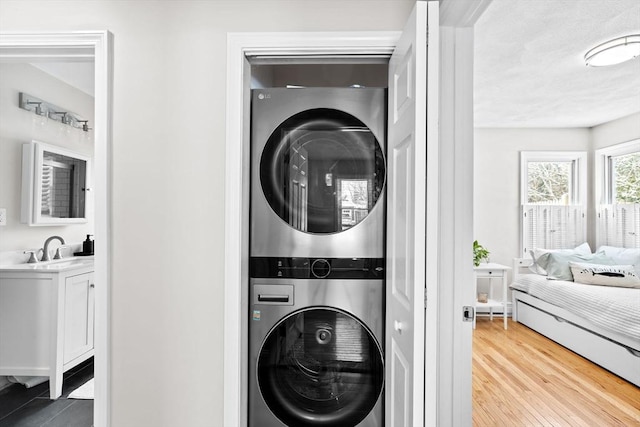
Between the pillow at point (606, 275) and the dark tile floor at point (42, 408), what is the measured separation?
4.74 m

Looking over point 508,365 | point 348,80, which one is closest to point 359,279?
point 348,80

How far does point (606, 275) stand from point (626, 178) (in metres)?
1.52

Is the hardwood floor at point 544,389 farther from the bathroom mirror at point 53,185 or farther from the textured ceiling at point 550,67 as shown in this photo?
the bathroom mirror at point 53,185

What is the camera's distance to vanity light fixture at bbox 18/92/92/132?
302 cm

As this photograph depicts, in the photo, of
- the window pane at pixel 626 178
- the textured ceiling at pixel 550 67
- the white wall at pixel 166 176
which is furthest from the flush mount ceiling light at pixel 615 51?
the window pane at pixel 626 178

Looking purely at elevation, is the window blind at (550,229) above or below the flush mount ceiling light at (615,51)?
below

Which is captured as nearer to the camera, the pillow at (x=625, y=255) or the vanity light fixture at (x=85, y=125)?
the vanity light fixture at (x=85, y=125)

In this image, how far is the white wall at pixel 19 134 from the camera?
286cm

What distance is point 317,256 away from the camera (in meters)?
1.76

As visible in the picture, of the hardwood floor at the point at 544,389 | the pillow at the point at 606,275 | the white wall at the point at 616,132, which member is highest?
the white wall at the point at 616,132

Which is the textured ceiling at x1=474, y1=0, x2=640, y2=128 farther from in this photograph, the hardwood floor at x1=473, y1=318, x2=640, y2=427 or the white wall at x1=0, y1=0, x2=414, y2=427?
the hardwood floor at x1=473, y1=318, x2=640, y2=427

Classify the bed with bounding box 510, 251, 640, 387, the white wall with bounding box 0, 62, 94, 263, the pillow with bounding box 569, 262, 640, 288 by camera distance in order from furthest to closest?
the pillow with bounding box 569, 262, 640, 288 < the bed with bounding box 510, 251, 640, 387 < the white wall with bounding box 0, 62, 94, 263

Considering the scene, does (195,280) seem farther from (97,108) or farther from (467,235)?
(467,235)

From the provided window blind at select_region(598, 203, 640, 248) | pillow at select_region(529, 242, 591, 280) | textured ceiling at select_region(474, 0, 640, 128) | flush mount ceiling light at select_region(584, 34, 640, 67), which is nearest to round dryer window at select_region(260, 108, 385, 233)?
textured ceiling at select_region(474, 0, 640, 128)
